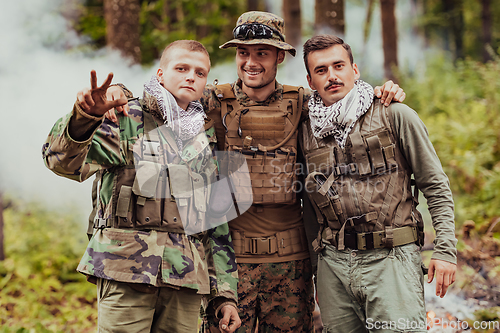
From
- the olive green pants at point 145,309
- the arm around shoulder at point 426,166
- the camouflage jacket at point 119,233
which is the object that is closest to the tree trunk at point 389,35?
the arm around shoulder at point 426,166

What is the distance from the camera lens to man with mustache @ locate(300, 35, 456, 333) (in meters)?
2.44

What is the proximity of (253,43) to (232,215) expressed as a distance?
1.19 metres

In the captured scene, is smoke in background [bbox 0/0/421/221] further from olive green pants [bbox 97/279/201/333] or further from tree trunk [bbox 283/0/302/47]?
olive green pants [bbox 97/279/201/333]

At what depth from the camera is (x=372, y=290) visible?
8.10ft

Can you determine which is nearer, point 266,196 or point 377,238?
point 377,238

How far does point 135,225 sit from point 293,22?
284 inches

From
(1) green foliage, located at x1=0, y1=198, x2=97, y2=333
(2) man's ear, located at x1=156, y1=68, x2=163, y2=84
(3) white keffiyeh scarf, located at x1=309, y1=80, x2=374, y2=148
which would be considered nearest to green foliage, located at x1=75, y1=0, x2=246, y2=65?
(1) green foliage, located at x1=0, y1=198, x2=97, y2=333

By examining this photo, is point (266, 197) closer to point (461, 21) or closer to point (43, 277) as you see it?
point (43, 277)

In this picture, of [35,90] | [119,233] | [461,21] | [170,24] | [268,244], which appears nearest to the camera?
[119,233]

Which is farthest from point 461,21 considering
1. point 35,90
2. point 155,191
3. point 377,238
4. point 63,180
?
point 155,191

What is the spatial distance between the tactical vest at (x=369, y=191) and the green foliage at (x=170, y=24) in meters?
6.89

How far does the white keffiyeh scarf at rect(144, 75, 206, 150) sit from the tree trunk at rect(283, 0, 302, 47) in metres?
6.27

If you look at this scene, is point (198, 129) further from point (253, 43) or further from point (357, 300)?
point (357, 300)

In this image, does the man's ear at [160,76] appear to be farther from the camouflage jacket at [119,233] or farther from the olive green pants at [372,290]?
the olive green pants at [372,290]
